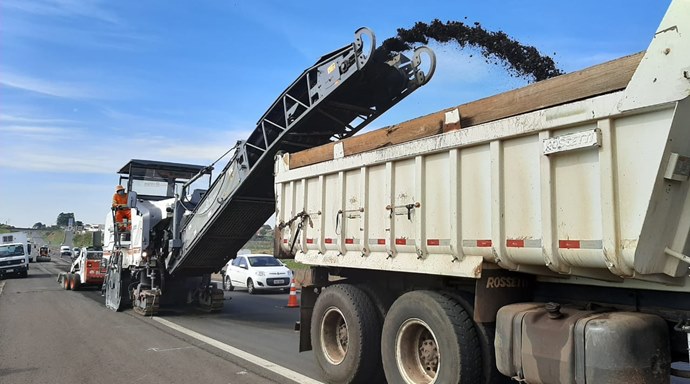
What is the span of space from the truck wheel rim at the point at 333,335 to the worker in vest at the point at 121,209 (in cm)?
854

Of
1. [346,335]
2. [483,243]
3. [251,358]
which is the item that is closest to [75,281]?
[251,358]

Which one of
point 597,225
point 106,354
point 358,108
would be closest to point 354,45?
point 358,108

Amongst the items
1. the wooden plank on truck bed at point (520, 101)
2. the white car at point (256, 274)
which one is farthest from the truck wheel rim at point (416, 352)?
the white car at point (256, 274)

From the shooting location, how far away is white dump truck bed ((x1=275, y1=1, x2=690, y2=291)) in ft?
10.4

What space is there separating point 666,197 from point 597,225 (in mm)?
430

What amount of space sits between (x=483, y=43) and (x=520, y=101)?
3.27 meters

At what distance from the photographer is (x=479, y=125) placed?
13.8 feet

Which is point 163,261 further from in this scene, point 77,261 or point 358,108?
point 77,261

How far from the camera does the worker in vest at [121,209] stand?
41.8 feet

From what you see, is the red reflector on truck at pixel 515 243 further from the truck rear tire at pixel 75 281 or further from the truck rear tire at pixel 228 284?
the truck rear tire at pixel 75 281

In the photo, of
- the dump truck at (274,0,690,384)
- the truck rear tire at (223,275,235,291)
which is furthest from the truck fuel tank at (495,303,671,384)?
the truck rear tire at (223,275,235,291)

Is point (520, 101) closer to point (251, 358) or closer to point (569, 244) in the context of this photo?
point (569, 244)

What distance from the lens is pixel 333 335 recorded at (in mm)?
6051

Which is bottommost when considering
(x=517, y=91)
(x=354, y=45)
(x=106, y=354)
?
(x=106, y=354)
